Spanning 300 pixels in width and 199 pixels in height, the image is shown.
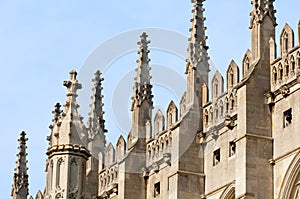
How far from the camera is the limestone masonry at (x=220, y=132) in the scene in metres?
37.9

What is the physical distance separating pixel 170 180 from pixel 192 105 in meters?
3.25

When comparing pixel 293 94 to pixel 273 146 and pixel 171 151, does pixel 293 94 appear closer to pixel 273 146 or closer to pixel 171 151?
pixel 273 146

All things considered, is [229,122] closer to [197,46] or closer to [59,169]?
[197,46]

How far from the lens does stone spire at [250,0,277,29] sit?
39.9m

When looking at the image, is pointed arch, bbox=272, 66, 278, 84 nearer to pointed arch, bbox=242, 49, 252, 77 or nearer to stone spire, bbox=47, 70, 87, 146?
pointed arch, bbox=242, 49, 252, 77

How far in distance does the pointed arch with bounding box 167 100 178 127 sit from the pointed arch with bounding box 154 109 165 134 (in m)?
0.88

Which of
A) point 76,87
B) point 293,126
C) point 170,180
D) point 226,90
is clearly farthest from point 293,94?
point 76,87

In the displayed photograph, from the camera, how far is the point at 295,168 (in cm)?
3716

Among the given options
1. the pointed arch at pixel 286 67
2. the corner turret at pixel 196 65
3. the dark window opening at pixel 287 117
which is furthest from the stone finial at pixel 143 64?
the dark window opening at pixel 287 117

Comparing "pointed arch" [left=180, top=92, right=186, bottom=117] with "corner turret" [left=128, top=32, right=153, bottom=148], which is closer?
"pointed arch" [left=180, top=92, right=186, bottom=117]

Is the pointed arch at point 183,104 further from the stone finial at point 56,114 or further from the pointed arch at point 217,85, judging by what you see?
the stone finial at point 56,114

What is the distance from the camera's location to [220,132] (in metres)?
42.0

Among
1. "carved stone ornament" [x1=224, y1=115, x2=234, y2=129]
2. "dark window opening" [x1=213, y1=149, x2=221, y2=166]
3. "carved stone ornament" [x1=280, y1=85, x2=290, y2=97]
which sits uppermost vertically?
"carved stone ornament" [x1=280, y1=85, x2=290, y2=97]

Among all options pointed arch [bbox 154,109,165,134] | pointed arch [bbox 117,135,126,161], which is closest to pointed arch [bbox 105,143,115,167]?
pointed arch [bbox 117,135,126,161]
